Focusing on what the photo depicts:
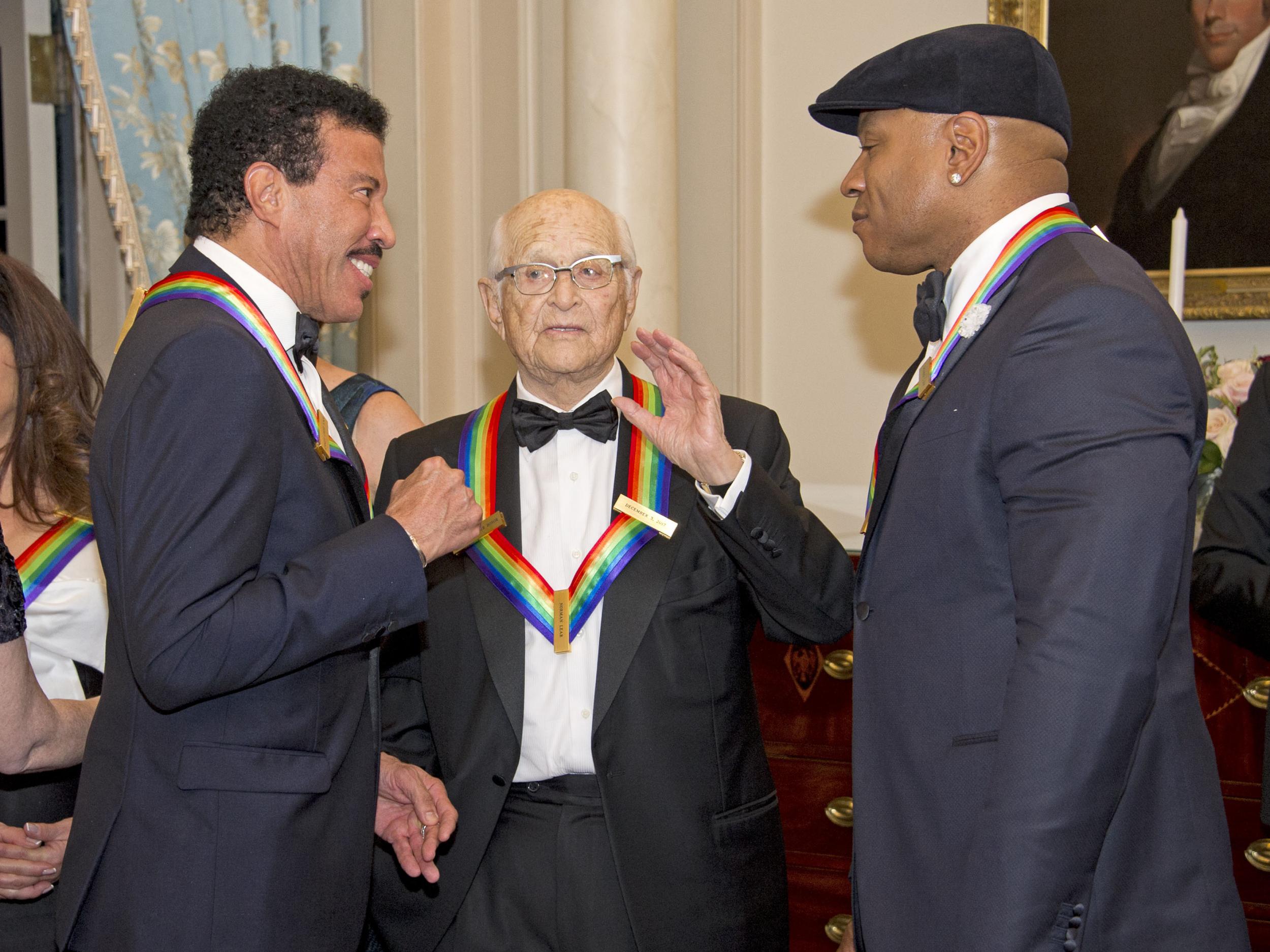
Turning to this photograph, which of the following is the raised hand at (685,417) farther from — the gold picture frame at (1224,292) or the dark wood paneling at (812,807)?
the gold picture frame at (1224,292)

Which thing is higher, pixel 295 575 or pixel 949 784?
pixel 295 575

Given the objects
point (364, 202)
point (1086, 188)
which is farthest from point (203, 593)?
point (1086, 188)

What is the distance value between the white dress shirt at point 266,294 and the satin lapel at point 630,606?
1.78 feet

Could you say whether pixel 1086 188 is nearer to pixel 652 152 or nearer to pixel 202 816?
pixel 652 152

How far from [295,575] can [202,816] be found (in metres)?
0.31

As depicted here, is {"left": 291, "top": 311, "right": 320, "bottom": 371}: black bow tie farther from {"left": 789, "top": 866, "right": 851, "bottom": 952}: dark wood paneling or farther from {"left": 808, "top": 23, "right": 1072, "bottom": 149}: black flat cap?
{"left": 789, "top": 866, "right": 851, "bottom": 952}: dark wood paneling

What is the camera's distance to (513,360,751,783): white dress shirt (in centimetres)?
205

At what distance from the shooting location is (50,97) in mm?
3453

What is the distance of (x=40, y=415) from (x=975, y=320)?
5.07ft

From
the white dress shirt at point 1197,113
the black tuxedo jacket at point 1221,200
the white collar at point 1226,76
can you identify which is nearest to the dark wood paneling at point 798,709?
the black tuxedo jacket at point 1221,200

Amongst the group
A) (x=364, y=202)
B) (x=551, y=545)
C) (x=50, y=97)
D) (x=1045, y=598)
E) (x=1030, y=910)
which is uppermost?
(x=50, y=97)

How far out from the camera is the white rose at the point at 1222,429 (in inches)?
118

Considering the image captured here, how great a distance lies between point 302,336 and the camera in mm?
1785

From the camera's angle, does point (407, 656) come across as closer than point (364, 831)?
No
